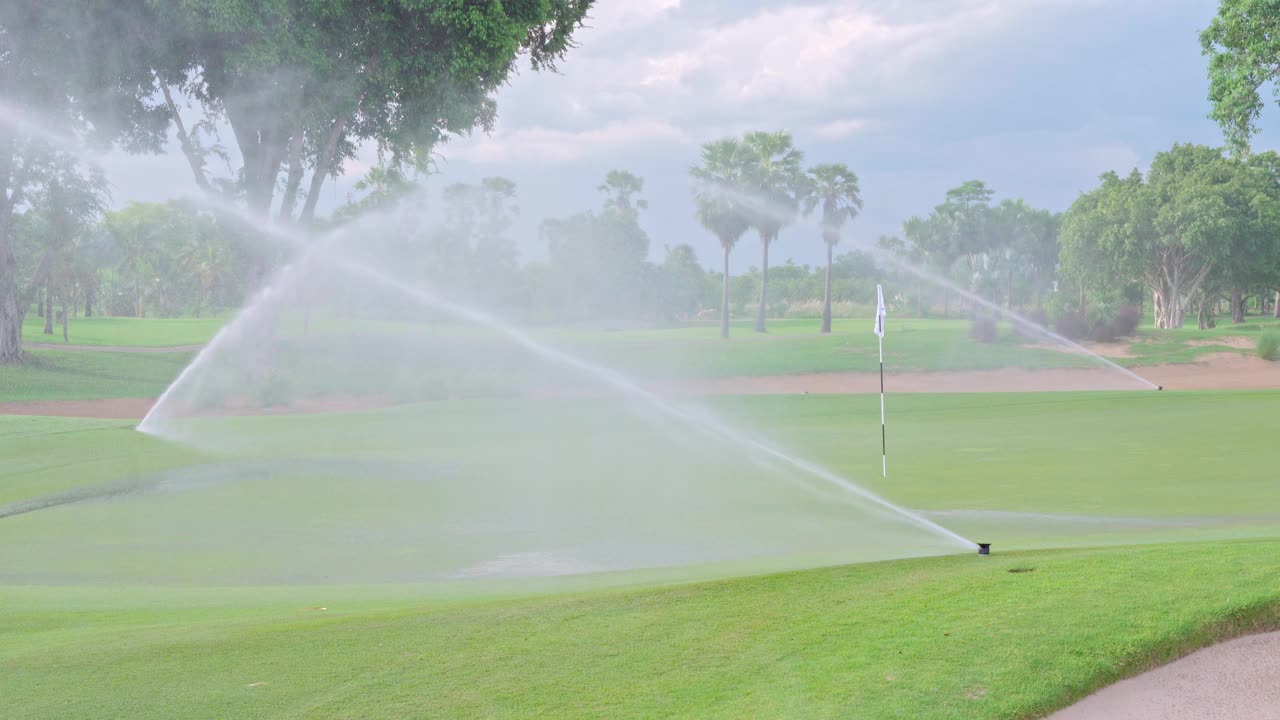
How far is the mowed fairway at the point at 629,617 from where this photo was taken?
5.31m

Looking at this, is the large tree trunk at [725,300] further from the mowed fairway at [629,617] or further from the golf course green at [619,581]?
the mowed fairway at [629,617]

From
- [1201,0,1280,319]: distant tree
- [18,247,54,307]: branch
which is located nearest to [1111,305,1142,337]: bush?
[1201,0,1280,319]: distant tree

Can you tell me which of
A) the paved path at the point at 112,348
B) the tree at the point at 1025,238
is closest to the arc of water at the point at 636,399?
the paved path at the point at 112,348

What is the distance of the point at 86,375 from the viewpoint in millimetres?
41375

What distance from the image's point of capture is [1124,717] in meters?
5.45

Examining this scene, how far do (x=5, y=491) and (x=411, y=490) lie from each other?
5.39 meters

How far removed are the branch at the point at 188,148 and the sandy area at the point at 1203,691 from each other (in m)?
32.5

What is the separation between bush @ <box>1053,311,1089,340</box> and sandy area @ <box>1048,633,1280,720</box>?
5090 centimetres

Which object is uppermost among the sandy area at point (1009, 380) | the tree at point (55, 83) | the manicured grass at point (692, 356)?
the tree at point (55, 83)

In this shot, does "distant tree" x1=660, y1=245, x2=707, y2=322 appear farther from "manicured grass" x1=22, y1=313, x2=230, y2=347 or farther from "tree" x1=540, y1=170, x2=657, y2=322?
"manicured grass" x1=22, y1=313, x2=230, y2=347

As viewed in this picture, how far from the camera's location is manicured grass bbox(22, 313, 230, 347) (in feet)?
186

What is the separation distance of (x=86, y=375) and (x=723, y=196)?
130 feet

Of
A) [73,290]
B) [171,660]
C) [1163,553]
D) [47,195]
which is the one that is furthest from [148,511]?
[73,290]

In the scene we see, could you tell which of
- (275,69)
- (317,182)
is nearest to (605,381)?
(317,182)
